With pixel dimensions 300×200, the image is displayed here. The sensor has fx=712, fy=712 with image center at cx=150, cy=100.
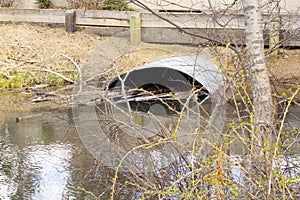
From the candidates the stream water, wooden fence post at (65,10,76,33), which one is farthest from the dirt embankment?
the stream water

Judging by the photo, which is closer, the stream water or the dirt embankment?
the stream water

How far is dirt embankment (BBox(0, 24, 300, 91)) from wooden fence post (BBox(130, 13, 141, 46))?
0.27 m

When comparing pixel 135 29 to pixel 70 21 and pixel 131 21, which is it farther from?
pixel 70 21

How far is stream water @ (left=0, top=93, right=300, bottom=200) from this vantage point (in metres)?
7.37

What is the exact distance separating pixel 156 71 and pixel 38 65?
321 centimetres

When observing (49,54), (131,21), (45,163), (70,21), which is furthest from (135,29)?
(45,163)

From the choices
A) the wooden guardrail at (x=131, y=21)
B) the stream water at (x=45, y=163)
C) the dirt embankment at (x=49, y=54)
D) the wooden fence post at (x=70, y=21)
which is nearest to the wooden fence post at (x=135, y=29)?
the wooden guardrail at (x=131, y=21)

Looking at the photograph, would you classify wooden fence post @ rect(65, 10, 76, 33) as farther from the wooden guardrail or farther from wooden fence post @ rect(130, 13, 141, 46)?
wooden fence post @ rect(130, 13, 141, 46)

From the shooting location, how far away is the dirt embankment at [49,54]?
13.8 m

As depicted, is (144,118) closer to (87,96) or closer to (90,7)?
(87,96)

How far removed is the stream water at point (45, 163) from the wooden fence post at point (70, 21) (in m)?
5.12

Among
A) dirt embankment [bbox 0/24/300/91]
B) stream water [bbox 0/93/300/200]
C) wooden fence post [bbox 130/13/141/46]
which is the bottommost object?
stream water [bbox 0/93/300/200]

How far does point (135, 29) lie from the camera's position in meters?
15.6

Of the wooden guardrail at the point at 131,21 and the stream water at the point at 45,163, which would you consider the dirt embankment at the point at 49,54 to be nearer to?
the wooden guardrail at the point at 131,21
